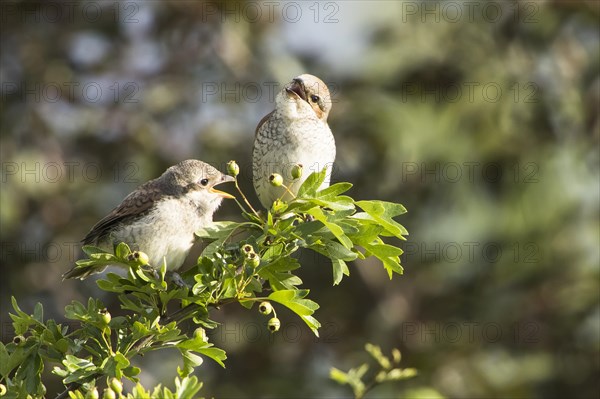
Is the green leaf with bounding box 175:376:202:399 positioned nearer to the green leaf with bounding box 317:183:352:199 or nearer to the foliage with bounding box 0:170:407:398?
the foliage with bounding box 0:170:407:398

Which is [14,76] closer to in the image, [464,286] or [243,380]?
[243,380]

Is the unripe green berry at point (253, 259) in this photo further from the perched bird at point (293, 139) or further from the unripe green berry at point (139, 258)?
the perched bird at point (293, 139)

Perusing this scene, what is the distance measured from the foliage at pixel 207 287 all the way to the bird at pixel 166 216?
2.56 ft

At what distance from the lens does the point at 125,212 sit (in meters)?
4.38

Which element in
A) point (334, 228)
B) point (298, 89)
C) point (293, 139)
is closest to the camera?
point (334, 228)

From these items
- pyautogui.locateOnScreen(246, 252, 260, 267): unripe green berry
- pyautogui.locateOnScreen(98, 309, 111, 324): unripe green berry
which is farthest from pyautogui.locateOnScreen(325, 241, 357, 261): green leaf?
pyautogui.locateOnScreen(98, 309, 111, 324): unripe green berry

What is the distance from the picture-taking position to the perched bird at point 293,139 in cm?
493

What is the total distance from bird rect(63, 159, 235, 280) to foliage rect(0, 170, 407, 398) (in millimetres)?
779

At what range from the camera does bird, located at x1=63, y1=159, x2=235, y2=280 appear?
4.23 m

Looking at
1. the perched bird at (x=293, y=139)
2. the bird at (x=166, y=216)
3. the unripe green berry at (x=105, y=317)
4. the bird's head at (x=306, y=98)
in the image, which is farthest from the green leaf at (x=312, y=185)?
the bird's head at (x=306, y=98)

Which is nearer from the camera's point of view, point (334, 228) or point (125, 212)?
point (334, 228)

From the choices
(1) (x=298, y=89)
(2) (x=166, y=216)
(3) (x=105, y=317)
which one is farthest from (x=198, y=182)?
(3) (x=105, y=317)

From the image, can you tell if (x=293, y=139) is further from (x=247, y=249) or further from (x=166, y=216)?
(x=247, y=249)

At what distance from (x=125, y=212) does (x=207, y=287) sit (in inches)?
49.0
